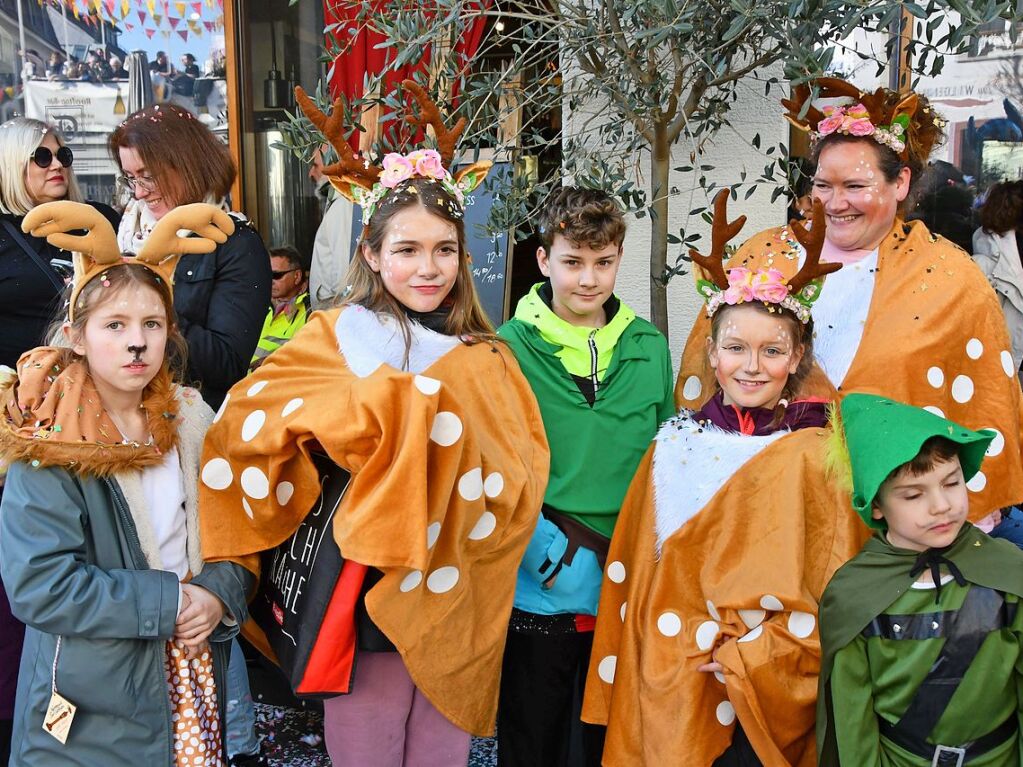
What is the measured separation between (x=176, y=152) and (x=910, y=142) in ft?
7.34

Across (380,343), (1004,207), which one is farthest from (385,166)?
(1004,207)

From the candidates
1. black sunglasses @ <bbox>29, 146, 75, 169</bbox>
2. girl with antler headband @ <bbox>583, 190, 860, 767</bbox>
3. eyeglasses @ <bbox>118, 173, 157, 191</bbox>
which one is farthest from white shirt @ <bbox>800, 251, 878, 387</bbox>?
black sunglasses @ <bbox>29, 146, 75, 169</bbox>

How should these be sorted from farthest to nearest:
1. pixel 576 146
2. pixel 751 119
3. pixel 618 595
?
1. pixel 751 119
2. pixel 576 146
3. pixel 618 595

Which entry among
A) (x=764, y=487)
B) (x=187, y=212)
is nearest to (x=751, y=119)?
(x=764, y=487)

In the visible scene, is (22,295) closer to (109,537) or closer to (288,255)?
(109,537)

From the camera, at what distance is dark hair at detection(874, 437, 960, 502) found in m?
2.11

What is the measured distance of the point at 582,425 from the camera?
2646 mm

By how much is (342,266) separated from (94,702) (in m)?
3.28

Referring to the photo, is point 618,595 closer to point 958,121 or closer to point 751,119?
point 751,119

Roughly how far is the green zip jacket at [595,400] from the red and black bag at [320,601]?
1.98ft

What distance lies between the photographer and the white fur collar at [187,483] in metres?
2.27

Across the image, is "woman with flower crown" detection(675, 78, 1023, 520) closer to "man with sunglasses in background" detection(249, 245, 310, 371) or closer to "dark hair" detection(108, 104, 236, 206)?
"dark hair" detection(108, 104, 236, 206)

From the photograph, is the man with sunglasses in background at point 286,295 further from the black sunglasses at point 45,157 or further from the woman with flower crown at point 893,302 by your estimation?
the woman with flower crown at point 893,302

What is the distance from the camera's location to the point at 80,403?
224cm
